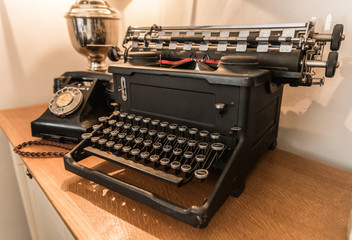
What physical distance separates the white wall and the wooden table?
155mm

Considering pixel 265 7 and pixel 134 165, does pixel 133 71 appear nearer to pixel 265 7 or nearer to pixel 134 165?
pixel 134 165

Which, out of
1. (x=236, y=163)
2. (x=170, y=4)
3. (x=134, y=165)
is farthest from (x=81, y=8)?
(x=236, y=163)

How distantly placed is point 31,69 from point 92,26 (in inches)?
19.9

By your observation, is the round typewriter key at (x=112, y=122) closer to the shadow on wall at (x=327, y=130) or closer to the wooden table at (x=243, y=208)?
the wooden table at (x=243, y=208)

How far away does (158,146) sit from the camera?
2.44 feet

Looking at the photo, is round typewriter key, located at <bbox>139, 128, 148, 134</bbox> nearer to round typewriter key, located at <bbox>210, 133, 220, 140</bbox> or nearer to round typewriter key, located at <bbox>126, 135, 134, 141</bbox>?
round typewriter key, located at <bbox>126, 135, 134, 141</bbox>

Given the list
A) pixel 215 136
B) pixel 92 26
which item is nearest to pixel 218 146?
pixel 215 136

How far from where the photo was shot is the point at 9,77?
152 centimetres

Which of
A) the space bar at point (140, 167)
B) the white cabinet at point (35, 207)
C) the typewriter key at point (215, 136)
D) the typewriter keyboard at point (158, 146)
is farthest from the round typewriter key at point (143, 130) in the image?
the white cabinet at point (35, 207)

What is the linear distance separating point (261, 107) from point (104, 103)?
71 centimetres

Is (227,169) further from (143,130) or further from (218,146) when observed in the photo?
(143,130)

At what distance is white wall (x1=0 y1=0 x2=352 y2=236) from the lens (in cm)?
95

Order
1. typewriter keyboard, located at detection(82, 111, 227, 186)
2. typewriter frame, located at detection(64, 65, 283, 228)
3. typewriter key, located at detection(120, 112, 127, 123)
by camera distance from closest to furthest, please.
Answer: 1. typewriter frame, located at detection(64, 65, 283, 228)
2. typewriter keyboard, located at detection(82, 111, 227, 186)
3. typewriter key, located at detection(120, 112, 127, 123)

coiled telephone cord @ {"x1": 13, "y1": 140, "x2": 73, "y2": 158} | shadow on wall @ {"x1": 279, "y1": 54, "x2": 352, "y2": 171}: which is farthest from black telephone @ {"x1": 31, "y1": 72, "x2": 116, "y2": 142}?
shadow on wall @ {"x1": 279, "y1": 54, "x2": 352, "y2": 171}
